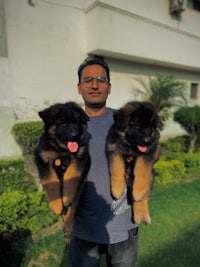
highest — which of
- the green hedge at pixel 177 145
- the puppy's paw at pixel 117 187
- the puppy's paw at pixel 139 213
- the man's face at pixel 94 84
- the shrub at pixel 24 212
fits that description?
the man's face at pixel 94 84

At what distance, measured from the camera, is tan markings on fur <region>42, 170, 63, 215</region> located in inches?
76.8

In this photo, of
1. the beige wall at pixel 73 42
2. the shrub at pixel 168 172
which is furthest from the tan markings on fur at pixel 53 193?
the beige wall at pixel 73 42

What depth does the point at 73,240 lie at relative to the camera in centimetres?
203

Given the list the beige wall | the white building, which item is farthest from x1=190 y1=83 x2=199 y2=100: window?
the beige wall

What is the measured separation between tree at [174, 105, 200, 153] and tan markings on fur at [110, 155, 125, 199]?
7.52 m

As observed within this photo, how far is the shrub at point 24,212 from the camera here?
3898 millimetres

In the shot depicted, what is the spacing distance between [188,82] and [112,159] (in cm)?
1202

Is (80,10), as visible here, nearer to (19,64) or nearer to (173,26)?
(19,64)

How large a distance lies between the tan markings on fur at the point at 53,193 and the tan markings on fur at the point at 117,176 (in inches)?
17.1

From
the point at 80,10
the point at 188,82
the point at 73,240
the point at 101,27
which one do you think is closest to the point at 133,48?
the point at 101,27

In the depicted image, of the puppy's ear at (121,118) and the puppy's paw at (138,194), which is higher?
the puppy's ear at (121,118)

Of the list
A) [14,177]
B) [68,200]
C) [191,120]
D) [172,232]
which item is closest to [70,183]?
[68,200]

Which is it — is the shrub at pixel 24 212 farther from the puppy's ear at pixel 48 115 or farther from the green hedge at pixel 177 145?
the green hedge at pixel 177 145

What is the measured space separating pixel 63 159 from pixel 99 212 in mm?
525
